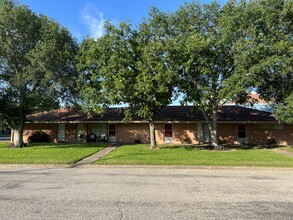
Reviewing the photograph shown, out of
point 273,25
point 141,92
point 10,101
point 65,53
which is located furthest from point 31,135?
point 273,25

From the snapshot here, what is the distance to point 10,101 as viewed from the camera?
23.4 m

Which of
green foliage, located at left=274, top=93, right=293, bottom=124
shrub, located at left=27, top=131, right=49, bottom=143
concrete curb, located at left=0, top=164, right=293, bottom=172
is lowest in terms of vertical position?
concrete curb, located at left=0, top=164, right=293, bottom=172

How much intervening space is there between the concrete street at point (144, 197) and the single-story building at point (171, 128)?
58.5 feet

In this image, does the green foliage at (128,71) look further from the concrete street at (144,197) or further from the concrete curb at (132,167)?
the concrete street at (144,197)

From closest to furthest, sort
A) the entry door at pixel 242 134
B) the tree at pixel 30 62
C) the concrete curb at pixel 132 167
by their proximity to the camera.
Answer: the concrete curb at pixel 132 167
the tree at pixel 30 62
the entry door at pixel 242 134

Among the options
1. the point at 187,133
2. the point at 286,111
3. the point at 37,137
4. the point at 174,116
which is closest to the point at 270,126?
the point at 187,133

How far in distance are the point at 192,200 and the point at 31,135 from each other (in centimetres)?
2730

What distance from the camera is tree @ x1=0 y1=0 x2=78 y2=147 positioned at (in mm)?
21797

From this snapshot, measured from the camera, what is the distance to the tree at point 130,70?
19531mm

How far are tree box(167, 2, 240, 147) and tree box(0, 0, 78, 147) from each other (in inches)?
365

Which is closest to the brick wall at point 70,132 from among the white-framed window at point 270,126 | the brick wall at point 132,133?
the brick wall at point 132,133

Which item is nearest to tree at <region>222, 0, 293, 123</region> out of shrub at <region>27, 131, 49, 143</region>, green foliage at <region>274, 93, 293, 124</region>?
green foliage at <region>274, 93, 293, 124</region>

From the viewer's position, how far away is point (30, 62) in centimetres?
2320

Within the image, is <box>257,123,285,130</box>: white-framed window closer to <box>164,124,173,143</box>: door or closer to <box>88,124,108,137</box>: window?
<box>164,124,173,143</box>: door
